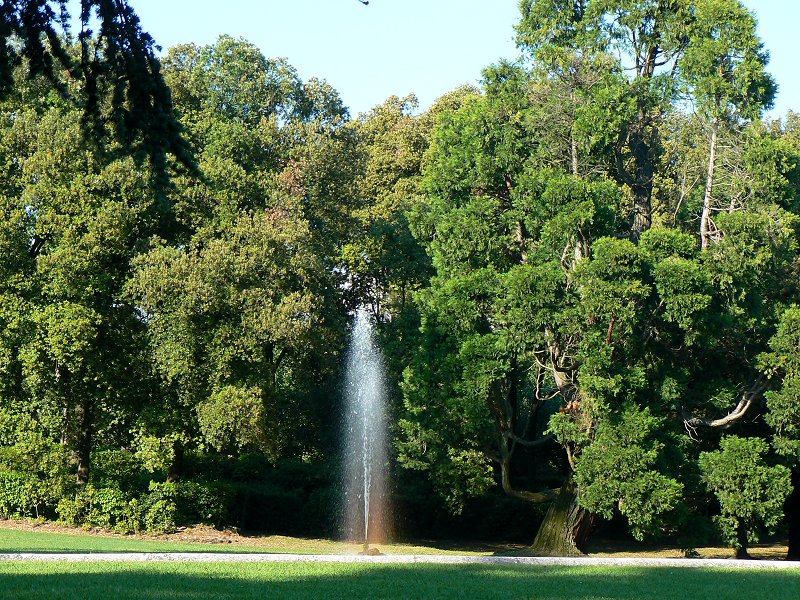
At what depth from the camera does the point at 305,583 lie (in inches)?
422

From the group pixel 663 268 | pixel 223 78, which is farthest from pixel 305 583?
pixel 223 78

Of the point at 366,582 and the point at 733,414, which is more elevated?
the point at 733,414

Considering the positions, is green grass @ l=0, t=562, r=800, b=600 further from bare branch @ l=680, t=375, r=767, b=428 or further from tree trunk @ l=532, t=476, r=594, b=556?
tree trunk @ l=532, t=476, r=594, b=556

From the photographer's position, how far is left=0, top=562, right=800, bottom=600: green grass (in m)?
9.65

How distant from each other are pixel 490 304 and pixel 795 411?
6.41 meters

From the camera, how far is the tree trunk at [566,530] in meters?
20.8

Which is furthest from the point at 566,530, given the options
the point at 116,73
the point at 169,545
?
the point at 116,73

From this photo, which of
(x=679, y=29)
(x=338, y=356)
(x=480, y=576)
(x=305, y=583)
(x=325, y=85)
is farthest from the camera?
(x=325, y=85)

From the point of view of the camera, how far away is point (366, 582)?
36.4ft

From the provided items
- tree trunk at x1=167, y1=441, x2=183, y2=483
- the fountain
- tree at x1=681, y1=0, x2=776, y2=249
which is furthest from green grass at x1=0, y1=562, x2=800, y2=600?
tree trunk at x1=167, y1=441, x2=183, y2=483

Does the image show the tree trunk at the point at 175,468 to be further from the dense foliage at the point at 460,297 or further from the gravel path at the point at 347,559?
the gravel path at the point at 347,559

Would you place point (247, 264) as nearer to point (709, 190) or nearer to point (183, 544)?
point (183, 544)

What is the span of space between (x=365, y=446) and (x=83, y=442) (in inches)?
300

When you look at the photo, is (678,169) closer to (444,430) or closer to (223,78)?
(444,430)
